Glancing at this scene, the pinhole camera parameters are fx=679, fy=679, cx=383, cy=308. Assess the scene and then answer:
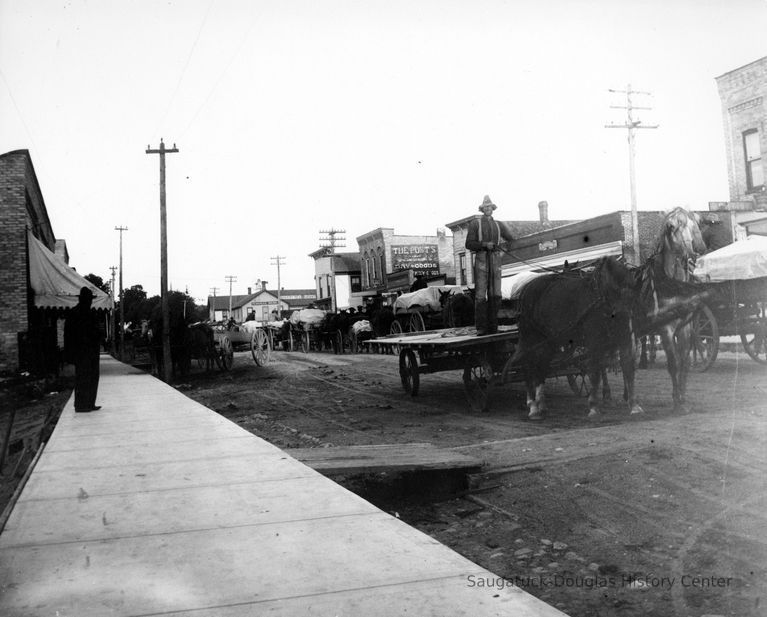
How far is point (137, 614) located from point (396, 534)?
4.45ft

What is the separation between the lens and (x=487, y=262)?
10.2 meters

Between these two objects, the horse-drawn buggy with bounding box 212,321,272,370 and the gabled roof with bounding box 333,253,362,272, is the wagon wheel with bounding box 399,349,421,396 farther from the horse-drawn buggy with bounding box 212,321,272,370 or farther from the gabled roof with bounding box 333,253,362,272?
the gabled roof with bounding box 333,253,362,272

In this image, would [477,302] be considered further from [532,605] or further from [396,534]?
[532,605]

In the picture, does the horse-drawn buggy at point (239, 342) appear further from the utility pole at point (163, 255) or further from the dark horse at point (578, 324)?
the dark horse at point (578, 324)

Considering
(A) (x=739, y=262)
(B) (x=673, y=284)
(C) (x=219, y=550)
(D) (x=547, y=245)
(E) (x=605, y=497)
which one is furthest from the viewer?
(D) (x=547, y=245)

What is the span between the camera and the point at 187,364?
23.9 metres

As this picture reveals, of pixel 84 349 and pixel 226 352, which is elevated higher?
pixel 84 349

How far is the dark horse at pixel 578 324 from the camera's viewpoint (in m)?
8.32

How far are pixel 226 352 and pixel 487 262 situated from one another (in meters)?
15.2

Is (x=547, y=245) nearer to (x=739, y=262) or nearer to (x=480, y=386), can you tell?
(x=739, y=262)

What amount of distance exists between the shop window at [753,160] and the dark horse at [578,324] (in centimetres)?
1603

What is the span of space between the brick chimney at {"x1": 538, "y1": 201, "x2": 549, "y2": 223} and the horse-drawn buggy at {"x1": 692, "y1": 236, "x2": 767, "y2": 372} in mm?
30283

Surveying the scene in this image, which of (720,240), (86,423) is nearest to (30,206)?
(86,423)

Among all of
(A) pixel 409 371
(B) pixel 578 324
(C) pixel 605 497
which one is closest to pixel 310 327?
(A) pixel 409 371
